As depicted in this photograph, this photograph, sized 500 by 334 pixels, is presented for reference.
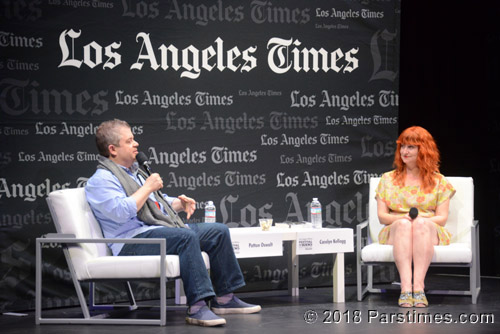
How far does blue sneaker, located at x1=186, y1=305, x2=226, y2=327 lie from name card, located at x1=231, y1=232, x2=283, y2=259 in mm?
733

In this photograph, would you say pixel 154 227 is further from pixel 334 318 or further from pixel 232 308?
pixel 334 318

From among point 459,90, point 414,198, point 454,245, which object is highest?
point 459,90

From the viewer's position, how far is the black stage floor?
15.8 ft

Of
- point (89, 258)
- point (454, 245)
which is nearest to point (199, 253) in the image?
point (89, 258)

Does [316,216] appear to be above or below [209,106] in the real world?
below

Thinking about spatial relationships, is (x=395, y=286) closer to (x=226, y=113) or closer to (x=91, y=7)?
(x=226, y=113)

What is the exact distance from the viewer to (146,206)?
5.22m

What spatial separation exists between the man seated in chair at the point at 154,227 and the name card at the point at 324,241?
59 centimetres

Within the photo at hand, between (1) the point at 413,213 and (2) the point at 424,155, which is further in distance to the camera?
(2) the point at 424,155

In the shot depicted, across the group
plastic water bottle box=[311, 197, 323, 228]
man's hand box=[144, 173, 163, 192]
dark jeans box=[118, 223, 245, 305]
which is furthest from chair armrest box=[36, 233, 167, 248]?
plastic water bottle box=[311, 197, 323, 228]

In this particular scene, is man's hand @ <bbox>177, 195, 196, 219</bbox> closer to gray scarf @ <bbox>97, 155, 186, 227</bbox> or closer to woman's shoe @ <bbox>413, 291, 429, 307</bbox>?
gray scarf @ <bbox>97, 155, 186, 227</bbox>

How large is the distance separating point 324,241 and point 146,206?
4.32ft

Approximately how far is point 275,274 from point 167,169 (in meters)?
1.18

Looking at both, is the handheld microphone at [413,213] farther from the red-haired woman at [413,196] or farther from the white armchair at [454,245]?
the white armchair at [454,245]
